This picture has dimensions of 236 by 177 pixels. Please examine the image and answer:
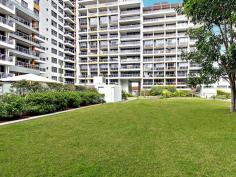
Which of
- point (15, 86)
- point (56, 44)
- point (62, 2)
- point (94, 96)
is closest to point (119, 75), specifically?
point (56, 44)

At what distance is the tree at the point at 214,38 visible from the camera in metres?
15.6

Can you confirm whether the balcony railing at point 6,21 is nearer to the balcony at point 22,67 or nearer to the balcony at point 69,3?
the balcony at point 22,67

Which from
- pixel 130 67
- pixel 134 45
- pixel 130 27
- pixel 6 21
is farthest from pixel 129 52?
pixel 6 21

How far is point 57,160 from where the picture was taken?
606 cm

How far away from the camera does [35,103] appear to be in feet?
57.4

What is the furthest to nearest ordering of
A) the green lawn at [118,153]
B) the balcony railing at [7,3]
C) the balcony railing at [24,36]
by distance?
the balcony railing at [24,36] → the balcony railing at [7,3] → the green lawn at [118,153]

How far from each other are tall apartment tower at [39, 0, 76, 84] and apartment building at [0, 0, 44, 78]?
30.2 feet

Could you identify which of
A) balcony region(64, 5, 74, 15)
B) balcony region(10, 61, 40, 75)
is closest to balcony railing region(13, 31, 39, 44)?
balcony region(10, 61, 40, 75)

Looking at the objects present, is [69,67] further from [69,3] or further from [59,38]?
[69,3]

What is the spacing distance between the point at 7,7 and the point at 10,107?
95.0 feet

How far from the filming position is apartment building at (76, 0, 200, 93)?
76.0 metres

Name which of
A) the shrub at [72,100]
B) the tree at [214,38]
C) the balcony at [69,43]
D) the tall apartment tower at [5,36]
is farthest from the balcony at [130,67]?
the tree at [214,38]

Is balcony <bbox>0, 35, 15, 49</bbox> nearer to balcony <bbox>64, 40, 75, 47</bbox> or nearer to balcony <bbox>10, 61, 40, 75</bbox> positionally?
balcony <bbox>10, 61, 40, 75</bbox>

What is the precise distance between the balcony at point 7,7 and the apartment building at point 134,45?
42234mm
